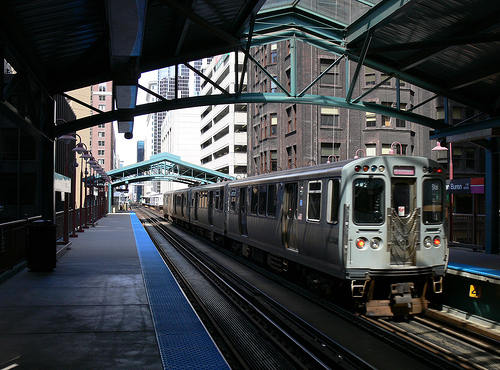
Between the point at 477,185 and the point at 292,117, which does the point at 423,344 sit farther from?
the point at 292,117

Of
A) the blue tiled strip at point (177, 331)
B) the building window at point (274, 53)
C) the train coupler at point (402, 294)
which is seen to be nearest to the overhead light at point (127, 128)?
the blue tiled strip at point (177, 331)

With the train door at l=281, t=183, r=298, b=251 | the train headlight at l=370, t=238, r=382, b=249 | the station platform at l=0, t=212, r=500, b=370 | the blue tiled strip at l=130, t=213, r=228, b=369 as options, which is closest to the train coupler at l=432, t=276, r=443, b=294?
the station platform at l=0, t=212, r=500, b=370

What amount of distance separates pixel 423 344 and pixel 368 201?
2.71 meters

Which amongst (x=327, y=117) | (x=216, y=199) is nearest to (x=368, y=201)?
(x=216, y=199)

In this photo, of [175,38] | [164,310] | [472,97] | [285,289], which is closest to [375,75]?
[472,97]

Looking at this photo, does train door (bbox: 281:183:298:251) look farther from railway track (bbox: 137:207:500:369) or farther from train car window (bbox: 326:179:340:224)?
railway track (bbox: 137:207:500:369)

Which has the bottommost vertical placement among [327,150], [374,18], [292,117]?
[327,150]

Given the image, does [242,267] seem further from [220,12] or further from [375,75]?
[375,75]

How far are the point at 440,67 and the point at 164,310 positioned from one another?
11364 millimetres

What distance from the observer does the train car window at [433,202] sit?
960 centimetres

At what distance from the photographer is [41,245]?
13.5 metres

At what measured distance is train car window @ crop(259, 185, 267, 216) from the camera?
14495 mm

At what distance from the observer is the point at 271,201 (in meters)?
13.8

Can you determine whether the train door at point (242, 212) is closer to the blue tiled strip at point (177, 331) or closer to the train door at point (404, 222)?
the blue tiled strip at point (177, 331)
